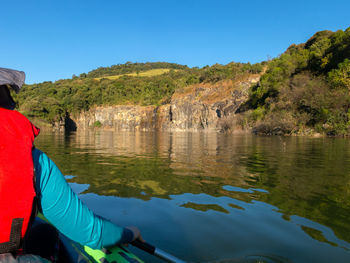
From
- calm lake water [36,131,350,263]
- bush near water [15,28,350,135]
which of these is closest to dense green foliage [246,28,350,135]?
bush near water [15,28,350,135]

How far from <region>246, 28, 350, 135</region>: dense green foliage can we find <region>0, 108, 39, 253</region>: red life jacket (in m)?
31.5

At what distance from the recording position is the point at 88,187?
635 cm

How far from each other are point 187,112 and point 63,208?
6466 centimetres

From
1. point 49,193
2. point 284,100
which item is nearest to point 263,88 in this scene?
point 284,100

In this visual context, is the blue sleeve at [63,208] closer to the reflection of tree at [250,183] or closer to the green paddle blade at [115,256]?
the green paddle blade at [115,256]

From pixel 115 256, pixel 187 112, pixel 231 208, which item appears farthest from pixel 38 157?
pixel 187 112

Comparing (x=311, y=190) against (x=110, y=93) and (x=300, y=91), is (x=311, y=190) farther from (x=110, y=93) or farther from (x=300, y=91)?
(x=110, y=93)

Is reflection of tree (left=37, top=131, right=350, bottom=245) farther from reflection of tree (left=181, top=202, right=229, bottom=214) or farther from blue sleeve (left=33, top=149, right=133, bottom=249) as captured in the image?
blue sleeve (left=33, top=149, right=133, bottom=249)

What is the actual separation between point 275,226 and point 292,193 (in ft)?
6.61

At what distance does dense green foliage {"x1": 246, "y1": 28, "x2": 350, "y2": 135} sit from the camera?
29702 millimetres

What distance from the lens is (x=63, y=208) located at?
1.57 metres

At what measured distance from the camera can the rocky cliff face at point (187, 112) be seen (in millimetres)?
56484

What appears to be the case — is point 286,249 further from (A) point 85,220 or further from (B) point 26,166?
(B) point 26,166

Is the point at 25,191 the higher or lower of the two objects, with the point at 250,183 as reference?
higher
